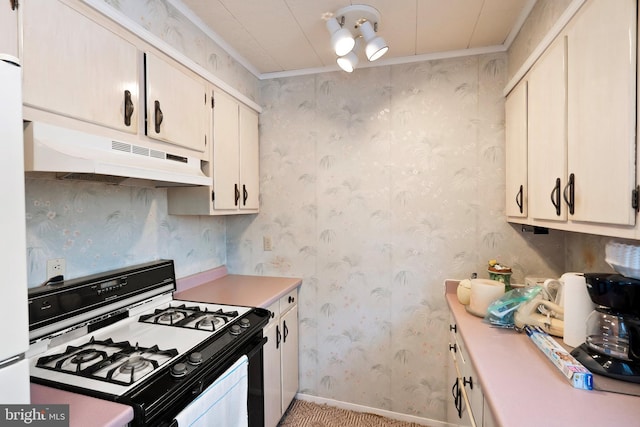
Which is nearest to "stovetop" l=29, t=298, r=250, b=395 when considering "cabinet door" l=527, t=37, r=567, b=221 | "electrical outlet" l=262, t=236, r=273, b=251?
"electrical outlet" l=262, t=236, r=273, b=251

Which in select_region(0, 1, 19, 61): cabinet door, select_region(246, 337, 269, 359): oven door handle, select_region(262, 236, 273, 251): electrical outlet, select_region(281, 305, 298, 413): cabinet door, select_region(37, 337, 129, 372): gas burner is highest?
select_region(0, 1, 19, 61): cabinet door

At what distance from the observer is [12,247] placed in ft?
2.05

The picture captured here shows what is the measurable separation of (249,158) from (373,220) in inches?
40.1

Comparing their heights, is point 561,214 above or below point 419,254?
above

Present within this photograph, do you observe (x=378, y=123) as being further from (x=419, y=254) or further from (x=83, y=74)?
(x=83, y=74)

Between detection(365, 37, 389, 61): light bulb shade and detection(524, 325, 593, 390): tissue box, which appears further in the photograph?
detection(365, 37, 389, 61): light bulb shade

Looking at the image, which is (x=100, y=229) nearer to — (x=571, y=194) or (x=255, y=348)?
(x=255, y=348)


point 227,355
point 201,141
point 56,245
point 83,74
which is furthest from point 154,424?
point 201,141

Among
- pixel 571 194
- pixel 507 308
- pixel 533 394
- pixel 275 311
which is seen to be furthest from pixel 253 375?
pixel 571 194

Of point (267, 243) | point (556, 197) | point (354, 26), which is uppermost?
point (354, 26)

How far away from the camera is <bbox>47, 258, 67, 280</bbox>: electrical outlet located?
4.05 feet

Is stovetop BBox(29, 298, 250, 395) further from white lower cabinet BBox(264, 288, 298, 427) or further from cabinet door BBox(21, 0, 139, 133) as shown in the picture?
cabinet door BBox(21, 0, 139, 133)

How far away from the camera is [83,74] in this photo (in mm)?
1093

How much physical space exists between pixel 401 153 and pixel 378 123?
0.27 m
